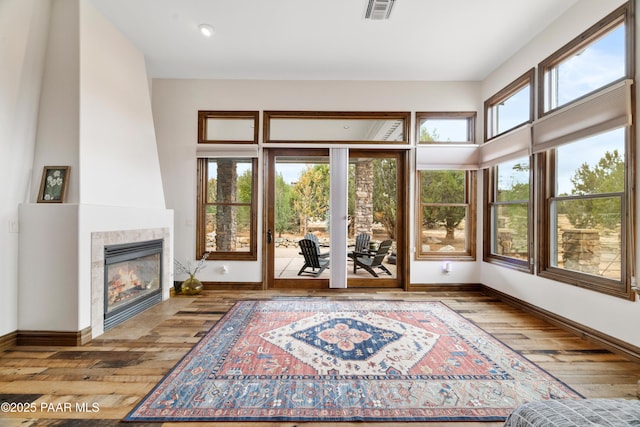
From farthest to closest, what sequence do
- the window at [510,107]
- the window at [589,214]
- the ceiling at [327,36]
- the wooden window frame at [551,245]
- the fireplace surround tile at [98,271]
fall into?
1. the window at [510,107]
2. the ceiling at [327,36]
3. the fireplace surround tile at [98,271]
4. the window at [589,214]
5. the wooden window frame at [551,245]

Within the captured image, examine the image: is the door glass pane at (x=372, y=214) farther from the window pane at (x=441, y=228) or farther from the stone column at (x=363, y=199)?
the window pane at (x=441, y=228)

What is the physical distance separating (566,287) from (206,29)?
4669mm

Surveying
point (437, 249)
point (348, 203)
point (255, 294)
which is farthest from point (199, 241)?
point (437, 249)

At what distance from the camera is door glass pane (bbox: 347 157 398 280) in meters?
4.46

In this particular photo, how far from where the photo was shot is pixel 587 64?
2789mm

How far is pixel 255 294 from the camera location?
13.6 feet

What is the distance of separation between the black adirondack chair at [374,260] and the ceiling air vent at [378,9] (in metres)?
2.91

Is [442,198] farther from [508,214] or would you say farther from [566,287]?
[566,287]

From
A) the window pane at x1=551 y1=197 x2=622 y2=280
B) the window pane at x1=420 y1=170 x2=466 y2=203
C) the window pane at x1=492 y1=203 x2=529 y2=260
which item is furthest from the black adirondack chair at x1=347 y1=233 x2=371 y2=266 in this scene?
the window pane at x1=551 y1=197 x2=622 y2=280

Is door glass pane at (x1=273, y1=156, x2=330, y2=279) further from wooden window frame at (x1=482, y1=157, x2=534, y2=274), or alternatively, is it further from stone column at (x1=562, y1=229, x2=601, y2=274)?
stone column at (x1=562, y1=229, x2=601, y2=274)

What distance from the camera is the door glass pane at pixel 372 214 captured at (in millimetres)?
4465

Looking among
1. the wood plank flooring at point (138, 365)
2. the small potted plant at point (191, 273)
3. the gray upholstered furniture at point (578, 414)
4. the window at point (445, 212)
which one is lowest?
the wood plank flooring at point (138, 365)

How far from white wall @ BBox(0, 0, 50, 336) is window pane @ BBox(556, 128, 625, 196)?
512 cm

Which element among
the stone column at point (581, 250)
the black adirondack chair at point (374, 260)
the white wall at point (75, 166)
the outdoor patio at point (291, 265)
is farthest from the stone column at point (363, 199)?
the white wall at point (75, 166)
